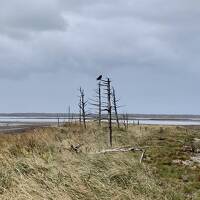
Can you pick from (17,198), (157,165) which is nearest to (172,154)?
(157,165)

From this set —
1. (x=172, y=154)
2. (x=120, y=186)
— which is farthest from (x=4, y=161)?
(x=172, y=154)

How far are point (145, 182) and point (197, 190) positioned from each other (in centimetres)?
221

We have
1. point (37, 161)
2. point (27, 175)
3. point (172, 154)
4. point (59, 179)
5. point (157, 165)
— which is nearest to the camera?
point (59, 179)

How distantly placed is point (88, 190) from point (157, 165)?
28.8ft

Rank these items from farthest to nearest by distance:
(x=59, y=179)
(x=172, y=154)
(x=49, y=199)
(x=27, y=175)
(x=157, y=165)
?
(x=172, y=154), (x=157, y=165), (x=27, y=175), (x=59, y=179), (x=49, y=199)

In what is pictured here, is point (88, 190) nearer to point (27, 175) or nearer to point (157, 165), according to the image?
point (27, 175)

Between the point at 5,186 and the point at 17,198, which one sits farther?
the point at 5,186

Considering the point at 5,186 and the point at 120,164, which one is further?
the point at 120,164

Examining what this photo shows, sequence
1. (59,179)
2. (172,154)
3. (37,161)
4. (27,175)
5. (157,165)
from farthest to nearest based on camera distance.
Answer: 1. (172,154)
2. (157,165)
3. (37,161)
4. (27,175)
5. (59,179)

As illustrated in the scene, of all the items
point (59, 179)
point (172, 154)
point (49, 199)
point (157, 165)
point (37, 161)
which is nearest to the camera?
point (49, 199)

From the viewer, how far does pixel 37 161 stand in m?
14.3

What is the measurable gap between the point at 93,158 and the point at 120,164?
2.95 feet

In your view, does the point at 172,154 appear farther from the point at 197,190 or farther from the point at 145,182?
the point at 145,182

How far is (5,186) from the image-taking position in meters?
12.3
